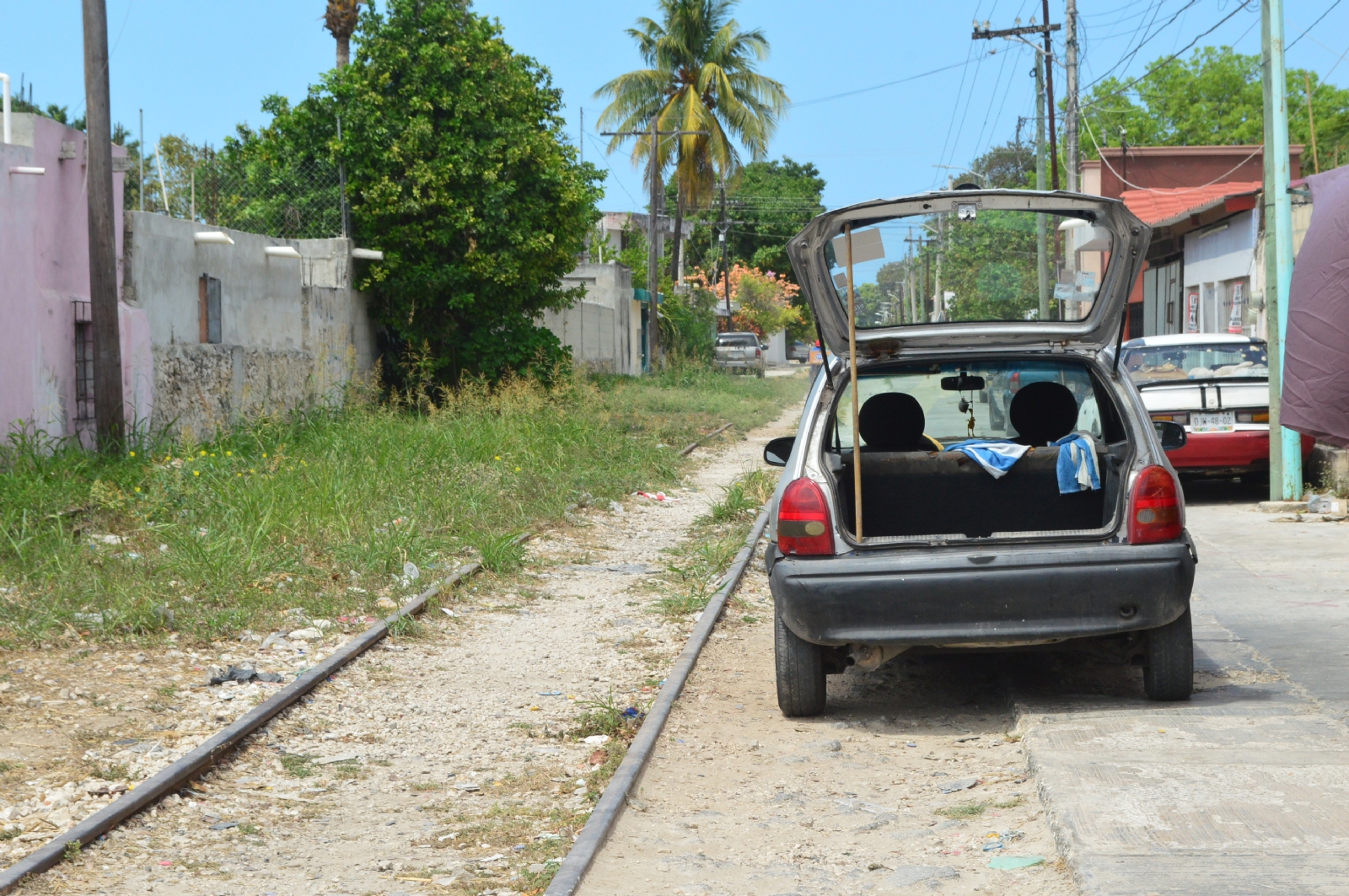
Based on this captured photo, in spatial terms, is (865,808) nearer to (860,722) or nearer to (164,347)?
(860,722)

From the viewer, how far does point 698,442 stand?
21094 mm

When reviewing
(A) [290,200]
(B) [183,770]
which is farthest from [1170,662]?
(A) [290,200]

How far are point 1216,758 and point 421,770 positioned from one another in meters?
3.07

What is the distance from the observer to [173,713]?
6246 mm

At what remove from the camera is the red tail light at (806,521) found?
220 inches

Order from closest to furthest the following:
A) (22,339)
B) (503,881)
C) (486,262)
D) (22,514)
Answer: (503,881) < (22,514) < (22,339) < (486,262)

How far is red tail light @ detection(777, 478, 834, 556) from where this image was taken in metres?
5.60

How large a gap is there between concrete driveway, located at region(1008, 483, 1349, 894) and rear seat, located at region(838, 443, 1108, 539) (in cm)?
79

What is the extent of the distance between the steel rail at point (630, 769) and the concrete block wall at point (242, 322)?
8248 millimetres

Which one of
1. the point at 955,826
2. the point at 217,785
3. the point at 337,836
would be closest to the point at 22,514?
the point at 217,785

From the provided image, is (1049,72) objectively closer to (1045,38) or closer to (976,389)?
(1045,38)


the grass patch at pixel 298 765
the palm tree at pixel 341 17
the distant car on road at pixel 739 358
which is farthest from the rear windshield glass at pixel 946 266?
the distant car on road at pixel 739 358

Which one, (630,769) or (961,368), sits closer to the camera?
(630,769)

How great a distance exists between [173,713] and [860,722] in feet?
10.2
